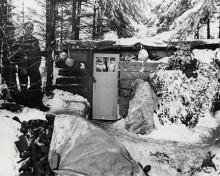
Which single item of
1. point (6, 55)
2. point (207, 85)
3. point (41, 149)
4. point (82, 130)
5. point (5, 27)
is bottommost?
point (41, 149)

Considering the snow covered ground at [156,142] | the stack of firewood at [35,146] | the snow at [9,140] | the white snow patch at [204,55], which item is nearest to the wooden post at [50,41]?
the snow covered ground at [156,142]

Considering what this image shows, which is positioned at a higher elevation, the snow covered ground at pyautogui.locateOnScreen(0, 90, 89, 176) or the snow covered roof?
the snow covered roof

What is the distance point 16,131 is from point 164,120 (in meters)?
4.11

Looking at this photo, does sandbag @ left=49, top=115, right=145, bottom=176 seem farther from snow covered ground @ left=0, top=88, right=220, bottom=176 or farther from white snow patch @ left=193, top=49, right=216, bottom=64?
white snow patch @ left=193, top=49, right=216, bottom=64

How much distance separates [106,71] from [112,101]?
41.9 inches

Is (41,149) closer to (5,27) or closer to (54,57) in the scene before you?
(5,27)

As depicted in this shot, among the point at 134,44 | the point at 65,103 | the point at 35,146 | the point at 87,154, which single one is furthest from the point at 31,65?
the point at 87,154

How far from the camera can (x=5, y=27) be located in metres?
6.83

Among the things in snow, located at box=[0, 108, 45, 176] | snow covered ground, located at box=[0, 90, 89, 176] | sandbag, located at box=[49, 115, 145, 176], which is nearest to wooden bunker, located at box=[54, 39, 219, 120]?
snow covered ground, located at box=[0, 90, 89, 176]

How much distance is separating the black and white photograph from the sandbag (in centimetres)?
2

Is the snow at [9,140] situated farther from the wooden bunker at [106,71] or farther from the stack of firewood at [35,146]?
the wooden bunker at [106,71]

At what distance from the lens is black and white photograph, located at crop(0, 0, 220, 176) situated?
18.0ft

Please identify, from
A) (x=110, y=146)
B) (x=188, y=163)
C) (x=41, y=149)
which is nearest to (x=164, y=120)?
(x=188, y=163)

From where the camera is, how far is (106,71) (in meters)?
9.82
